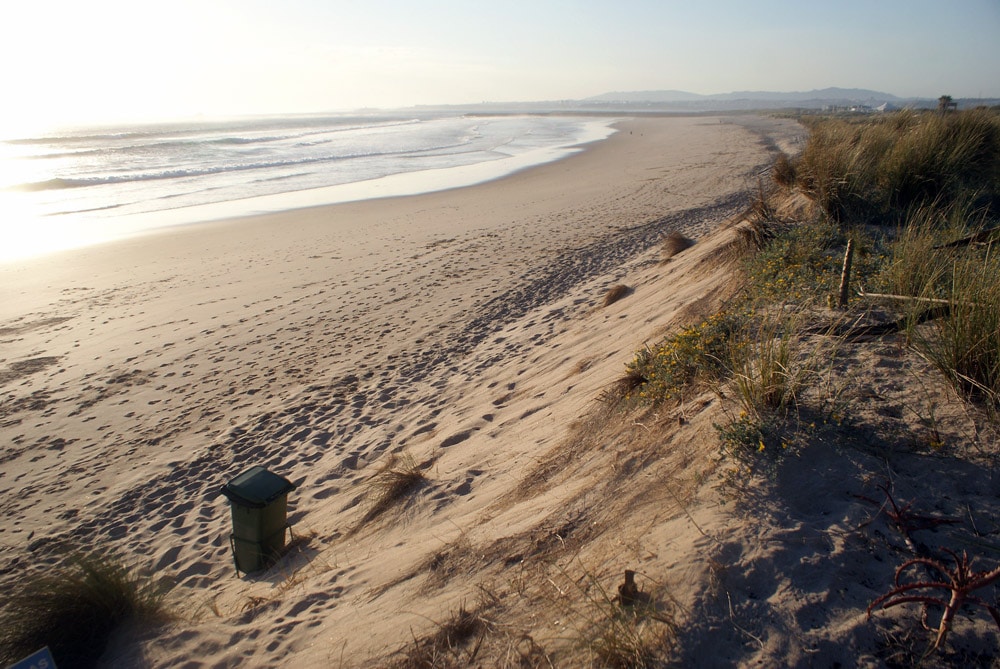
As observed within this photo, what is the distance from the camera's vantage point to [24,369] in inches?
290

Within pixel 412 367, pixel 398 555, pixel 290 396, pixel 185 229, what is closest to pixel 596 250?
pixel 412 367

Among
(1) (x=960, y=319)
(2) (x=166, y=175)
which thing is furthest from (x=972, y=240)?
(2) (x=166, y=175)

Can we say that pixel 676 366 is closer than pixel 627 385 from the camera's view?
Yes

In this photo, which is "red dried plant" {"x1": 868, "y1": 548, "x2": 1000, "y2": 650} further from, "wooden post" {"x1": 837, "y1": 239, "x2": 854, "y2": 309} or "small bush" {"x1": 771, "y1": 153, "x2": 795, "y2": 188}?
"small bush" {"x1": 771, "y1": 153, "x2": 795, "y2": 188}

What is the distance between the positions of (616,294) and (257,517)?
5.25 m

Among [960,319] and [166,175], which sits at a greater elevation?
[166,175]

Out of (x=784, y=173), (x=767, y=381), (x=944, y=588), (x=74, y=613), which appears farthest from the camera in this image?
(x=784, y=173)

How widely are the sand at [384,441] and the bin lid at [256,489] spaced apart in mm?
489

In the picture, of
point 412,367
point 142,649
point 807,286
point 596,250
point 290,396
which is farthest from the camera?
point 596,250

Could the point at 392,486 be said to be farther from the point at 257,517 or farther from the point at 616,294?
the point at 616,294

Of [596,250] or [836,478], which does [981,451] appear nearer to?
[836,478]

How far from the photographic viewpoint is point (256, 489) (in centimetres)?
370

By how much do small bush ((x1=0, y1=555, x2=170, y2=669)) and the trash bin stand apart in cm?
57

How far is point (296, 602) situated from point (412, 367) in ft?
12.6
